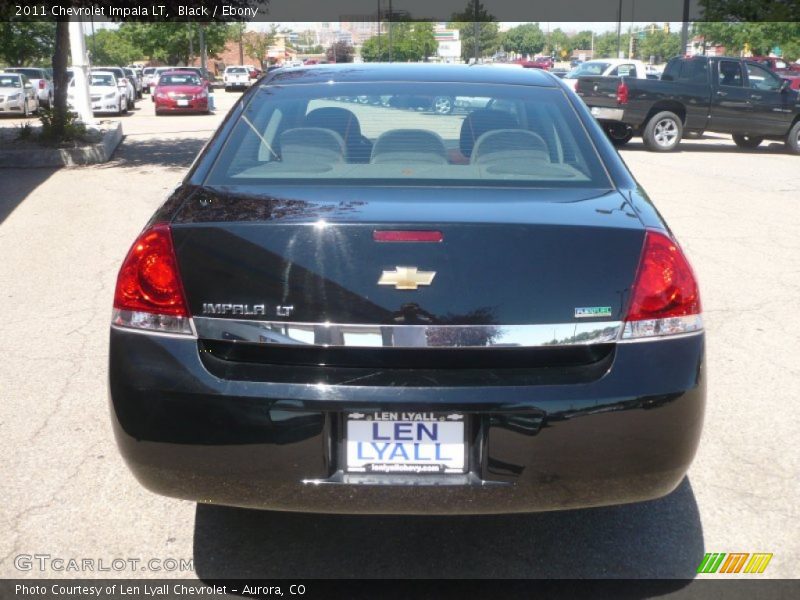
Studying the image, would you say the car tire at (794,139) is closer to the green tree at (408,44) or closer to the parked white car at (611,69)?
the parked white car at (611,69)

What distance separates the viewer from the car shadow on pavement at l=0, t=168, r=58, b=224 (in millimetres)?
10734

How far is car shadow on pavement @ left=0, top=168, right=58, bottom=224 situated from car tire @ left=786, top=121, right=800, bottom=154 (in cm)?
1424

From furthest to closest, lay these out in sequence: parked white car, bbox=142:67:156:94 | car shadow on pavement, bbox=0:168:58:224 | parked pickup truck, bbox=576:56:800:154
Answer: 1. parked white car, bbox=142:67:156:94
2. parked pickup truck, bbox=576:56:800:154
3. car shadow on pavement, bbox=0:168:58:224

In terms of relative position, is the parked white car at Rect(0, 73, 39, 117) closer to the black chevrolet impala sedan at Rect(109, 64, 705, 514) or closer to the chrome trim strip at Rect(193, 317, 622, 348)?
the black chevrolet impala sedan at Rect(109, 64, 705, 514)

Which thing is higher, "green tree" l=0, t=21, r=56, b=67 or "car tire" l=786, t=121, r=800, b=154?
"green tree" l=0, t=21, r=56, b=67

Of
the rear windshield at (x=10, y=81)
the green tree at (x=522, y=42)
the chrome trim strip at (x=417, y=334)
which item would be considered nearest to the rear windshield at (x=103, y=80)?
the rear windshield at (x=10, y=81)

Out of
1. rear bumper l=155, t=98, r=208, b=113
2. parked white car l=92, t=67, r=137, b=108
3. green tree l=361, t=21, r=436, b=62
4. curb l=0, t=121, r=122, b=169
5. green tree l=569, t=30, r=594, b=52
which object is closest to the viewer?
curb l=0, t=121, r=122, b=169

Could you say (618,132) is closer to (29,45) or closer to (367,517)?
(367,517)

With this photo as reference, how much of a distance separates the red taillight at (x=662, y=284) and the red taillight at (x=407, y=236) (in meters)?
0.60

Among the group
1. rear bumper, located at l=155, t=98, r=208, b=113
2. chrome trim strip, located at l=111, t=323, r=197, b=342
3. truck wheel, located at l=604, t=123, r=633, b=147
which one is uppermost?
truck wheel, located at l=604, t=123, r=633, b=147

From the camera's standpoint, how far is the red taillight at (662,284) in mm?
2707

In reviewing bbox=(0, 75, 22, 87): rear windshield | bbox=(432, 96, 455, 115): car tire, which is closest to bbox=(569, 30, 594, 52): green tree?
bbox=(0, 75, 22, 87): rear windshield

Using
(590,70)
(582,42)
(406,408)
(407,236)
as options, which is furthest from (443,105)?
(582,42)

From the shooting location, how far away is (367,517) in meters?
3.51
